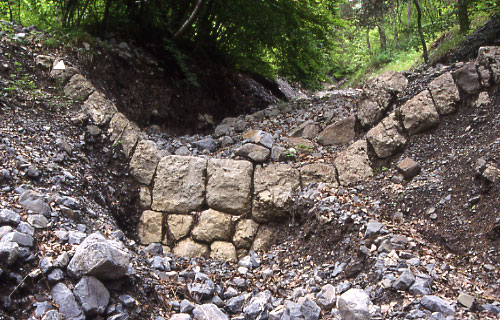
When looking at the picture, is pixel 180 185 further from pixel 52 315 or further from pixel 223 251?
pixel 52 315

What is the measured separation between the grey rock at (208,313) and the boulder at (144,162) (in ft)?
7.53

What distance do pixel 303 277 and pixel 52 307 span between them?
2.37m

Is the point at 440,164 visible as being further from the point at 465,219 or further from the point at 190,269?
the point at 190,269

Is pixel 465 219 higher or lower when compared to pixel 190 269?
higher

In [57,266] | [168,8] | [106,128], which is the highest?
[168,8]

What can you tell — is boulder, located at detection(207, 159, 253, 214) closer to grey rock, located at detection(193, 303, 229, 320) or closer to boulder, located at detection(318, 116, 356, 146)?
boulder, located at detection(318, 116, 356, 146)

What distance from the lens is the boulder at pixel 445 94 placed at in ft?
14.9

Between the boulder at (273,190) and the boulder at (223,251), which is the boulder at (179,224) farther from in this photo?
the boulder at (273,190)

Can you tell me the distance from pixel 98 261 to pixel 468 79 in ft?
15.2

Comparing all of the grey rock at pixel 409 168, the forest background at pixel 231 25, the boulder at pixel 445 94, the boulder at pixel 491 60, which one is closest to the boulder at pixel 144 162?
the forest background at pixel 231 25

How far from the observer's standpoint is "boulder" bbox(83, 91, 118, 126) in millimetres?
5230

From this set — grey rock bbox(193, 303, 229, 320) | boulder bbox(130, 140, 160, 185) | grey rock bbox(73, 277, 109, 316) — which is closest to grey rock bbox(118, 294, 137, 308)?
grey rock bbox(73, 277, 109, 316)

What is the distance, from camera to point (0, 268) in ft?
7.98

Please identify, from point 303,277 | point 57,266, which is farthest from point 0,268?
point 303,277
